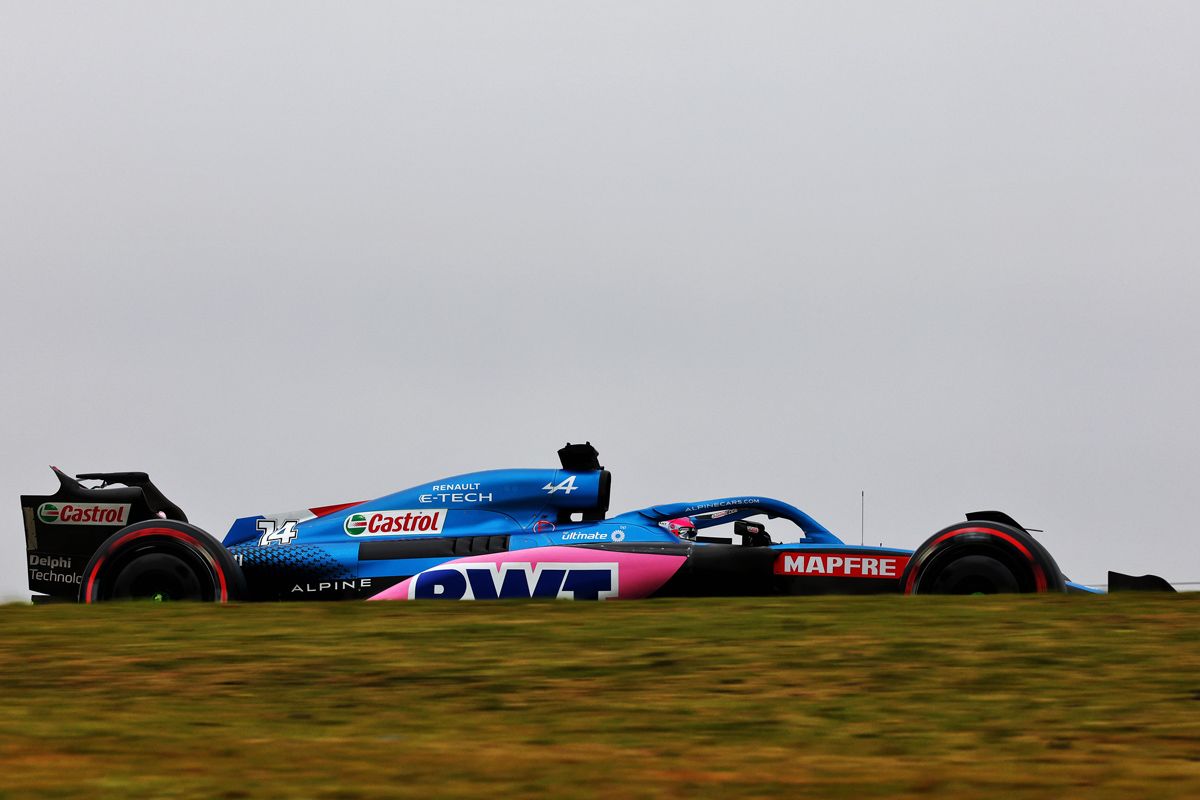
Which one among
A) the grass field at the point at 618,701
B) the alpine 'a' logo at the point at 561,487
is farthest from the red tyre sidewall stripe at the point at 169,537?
the alpine 'a' logo at the point at 561,487

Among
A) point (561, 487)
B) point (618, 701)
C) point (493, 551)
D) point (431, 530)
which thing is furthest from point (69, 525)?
point (618, 701)

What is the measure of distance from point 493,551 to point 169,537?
248cm

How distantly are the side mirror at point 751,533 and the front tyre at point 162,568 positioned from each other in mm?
4305

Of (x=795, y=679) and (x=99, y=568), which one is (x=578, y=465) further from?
(x=795, y=679)

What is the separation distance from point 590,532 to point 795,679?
554 centimetres

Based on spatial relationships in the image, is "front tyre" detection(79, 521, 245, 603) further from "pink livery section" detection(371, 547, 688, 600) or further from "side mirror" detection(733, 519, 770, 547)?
"side mirror" detection(733, 519, 770, 547)

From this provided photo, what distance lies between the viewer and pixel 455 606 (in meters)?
6.66

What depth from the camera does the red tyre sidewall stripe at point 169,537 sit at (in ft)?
27.6

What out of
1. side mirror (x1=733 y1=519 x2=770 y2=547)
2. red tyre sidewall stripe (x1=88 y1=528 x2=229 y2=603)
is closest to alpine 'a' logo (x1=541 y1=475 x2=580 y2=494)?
side mirror (x1=733 y1=519 x2=770 y2=547)

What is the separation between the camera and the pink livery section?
872cm

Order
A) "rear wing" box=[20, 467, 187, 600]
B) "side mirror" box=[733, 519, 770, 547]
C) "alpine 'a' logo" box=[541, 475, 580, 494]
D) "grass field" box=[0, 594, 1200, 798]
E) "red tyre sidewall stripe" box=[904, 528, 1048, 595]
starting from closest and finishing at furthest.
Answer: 1. "grass field" box=[0, 594, 1200, 798]
2. "red tyre sidewall stripe" box=[904, 528, 1048, 595]
3. "rear wing" box=[20, 467, 187, 600]
4. "alpine 'a' logo" box=[541, 475, 580, 494]
5. "side mirror" box=[733, 519, 770, 547]

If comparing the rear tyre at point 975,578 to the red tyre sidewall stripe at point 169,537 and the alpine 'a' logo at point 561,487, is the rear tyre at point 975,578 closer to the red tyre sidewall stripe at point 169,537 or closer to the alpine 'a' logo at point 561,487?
the alpine 'a' logo at point 561,487

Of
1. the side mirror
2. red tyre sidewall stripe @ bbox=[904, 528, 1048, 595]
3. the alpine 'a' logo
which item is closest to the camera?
red tyre sidewall stripe @ bbox=[904, 528, 1048, 595]

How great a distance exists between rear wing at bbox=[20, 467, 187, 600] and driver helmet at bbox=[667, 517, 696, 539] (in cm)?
401
